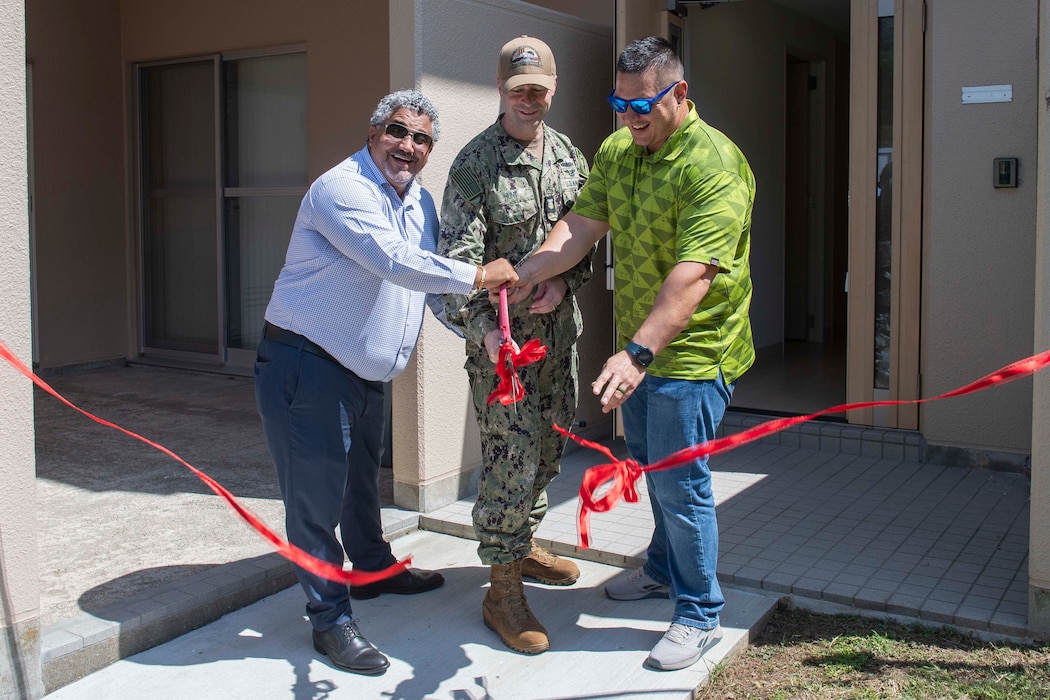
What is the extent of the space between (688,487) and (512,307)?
852mm

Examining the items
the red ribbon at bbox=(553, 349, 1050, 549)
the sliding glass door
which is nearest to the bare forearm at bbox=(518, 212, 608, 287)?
the red ribbon at bbox=(553, 349, 1050, 549)

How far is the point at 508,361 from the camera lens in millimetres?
3328

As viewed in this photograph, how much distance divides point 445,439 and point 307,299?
1.78m

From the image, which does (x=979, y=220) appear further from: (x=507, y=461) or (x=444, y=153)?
(x=507, y=461)

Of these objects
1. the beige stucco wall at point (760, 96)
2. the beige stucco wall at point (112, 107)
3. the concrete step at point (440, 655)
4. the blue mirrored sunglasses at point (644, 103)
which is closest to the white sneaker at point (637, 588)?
the concrete step at point (440, 655)

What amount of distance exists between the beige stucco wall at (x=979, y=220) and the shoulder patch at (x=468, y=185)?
3097 millimetres

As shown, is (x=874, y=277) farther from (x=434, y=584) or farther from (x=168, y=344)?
(x=168, y=344)

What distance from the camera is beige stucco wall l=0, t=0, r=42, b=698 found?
299cm

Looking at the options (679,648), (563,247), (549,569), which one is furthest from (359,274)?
(679,648)

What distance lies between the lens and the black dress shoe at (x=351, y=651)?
337cm

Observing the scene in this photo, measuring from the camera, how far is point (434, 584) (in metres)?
4.11

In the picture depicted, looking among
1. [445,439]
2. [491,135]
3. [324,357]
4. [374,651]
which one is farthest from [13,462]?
[445,439]

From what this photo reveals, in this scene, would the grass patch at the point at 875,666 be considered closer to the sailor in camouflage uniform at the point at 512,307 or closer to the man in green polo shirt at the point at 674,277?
the man in green polo shirt at the point at 674,277

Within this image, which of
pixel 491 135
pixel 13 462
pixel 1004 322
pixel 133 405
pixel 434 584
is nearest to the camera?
pixel 13 462
